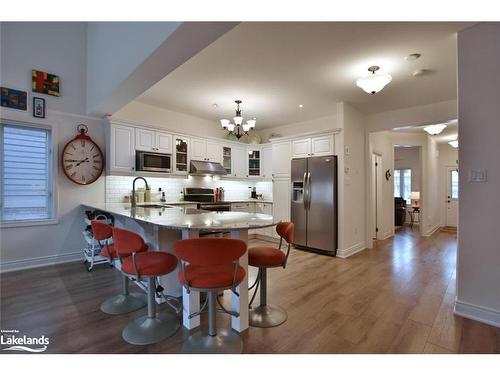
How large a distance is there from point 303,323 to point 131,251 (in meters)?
1.63

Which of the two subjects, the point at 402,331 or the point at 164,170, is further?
the point at 164,170

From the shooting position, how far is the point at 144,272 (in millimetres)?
1921

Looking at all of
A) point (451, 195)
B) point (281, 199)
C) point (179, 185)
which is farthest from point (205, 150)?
point (451, 195)

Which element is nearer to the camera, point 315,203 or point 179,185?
point 315,203

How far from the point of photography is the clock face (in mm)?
3918

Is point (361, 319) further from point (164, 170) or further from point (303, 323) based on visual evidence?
point (164, 170)

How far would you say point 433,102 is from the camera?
4234 mm

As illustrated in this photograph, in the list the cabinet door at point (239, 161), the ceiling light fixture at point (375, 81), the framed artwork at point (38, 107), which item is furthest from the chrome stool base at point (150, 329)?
the cabinet door at point (239, 161)

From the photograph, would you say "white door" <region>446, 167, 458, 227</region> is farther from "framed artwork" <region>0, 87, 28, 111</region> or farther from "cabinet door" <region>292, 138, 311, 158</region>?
"framed artwork" <region>0, 87, 28, 111</region>

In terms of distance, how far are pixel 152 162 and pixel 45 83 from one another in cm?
191

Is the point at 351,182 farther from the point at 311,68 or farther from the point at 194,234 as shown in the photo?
the point at 194,234

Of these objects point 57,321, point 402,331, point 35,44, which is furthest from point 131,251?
point 35,44
